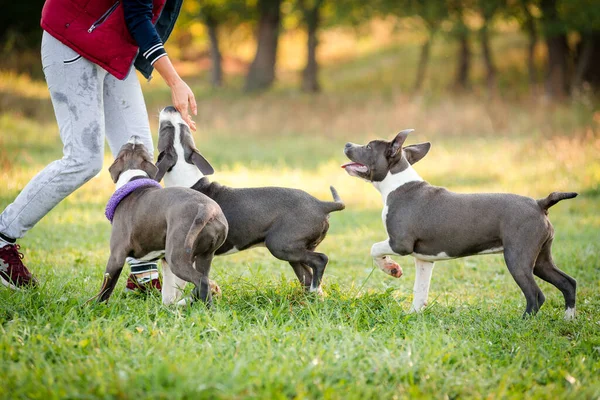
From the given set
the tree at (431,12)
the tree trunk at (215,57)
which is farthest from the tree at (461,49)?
the tree trunk at (215,57)

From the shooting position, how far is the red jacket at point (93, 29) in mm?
4949

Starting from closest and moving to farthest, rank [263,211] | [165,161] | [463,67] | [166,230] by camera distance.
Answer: [166,230]
[263,211]
[165,161]
[463,67]

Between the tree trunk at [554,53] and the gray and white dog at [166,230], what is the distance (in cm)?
1931

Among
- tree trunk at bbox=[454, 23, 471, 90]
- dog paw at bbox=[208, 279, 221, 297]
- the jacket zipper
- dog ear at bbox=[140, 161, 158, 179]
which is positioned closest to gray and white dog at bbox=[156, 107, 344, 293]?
dog ear at bbox=[140, 161, 158, 179]

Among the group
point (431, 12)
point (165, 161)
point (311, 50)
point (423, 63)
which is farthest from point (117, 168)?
point (423, 63)

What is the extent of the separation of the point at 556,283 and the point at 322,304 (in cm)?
192

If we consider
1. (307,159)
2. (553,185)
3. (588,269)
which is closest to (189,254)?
(588,269)

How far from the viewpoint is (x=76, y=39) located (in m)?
4.93

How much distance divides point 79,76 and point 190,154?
108 centimetres

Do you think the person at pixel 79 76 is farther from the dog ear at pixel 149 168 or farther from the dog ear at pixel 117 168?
the dog ear at pixel 149 168

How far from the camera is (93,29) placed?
497 centimetres

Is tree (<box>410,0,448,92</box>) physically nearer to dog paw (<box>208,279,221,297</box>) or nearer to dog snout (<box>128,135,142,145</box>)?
dog snout (<box>128,135,142,145</box>)

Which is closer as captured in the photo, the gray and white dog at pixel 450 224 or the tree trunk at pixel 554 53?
the gray and white dog at pixel 450 224

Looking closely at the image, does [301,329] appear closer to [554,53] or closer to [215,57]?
[554,53]
